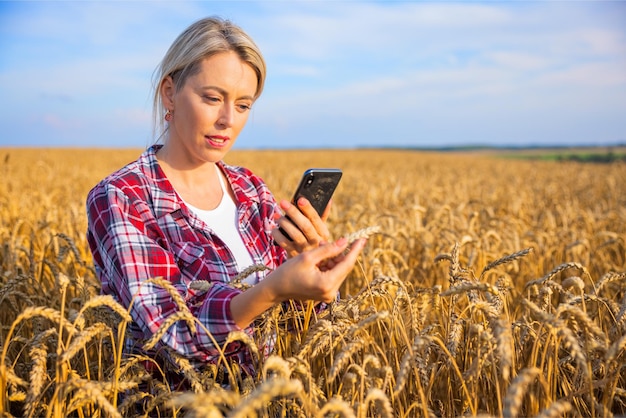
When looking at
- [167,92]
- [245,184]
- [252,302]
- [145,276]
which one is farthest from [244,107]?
[252,302]

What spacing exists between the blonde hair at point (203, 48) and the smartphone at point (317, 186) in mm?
610

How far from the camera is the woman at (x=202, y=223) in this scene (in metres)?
1.65

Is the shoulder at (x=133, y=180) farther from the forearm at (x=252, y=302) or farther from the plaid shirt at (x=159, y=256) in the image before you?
the forearm at (x=252, y=302)

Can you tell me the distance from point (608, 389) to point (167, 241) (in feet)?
5.13

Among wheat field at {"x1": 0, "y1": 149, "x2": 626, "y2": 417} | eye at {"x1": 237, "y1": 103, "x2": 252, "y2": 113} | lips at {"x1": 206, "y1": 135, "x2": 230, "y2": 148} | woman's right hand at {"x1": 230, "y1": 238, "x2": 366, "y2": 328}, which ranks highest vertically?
eye at {"x1": 237, "y1": 103, "x2": 252, "y2": 113}

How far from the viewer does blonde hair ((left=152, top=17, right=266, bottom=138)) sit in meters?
2.03

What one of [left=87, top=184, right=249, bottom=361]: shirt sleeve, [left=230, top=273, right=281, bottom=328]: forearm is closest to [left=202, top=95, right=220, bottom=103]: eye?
[left=87, top=184, right=249, bottom=361]: shirt sleeve

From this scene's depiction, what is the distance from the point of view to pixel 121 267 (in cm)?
179

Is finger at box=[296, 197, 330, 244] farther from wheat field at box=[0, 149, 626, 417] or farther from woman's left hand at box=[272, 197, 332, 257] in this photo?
wheat field at box=[0, 149, 626, 417]

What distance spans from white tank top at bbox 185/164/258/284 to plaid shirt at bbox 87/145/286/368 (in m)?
0.03

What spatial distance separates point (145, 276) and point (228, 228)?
533 millimetres

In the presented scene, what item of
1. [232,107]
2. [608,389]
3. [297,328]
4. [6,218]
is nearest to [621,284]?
[608,389]

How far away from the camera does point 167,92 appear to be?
7.23 feet

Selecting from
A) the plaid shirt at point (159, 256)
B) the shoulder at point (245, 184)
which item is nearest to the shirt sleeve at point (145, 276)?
the plaid shirt at point (159, 256)
